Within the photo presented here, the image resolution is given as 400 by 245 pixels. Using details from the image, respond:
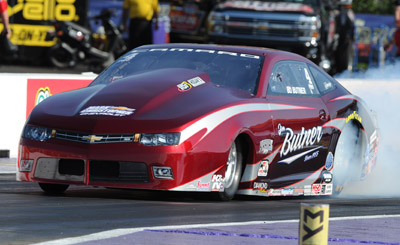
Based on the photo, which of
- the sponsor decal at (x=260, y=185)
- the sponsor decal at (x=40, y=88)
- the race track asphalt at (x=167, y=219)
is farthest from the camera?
the sponsor decal at (x=40, y=88)

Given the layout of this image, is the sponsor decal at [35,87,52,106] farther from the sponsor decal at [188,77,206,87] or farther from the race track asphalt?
the sponsor decal at [188,77,206,87]

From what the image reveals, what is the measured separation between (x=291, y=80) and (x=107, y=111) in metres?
2.10

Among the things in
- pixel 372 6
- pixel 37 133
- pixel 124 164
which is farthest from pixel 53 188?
pixel 372 6

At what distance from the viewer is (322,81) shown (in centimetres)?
1069

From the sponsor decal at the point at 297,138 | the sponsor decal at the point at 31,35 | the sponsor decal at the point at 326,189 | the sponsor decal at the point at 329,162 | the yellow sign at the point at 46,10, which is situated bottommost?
the sponsor decal at the point at 31,35

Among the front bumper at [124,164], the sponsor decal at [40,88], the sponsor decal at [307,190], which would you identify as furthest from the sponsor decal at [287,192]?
the sponsor decal at [40,88]

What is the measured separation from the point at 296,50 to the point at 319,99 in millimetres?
13191

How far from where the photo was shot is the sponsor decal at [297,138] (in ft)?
31.9

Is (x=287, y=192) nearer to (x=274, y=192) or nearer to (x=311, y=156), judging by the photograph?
(x=274, y=192)

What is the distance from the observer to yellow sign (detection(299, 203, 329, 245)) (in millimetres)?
5070

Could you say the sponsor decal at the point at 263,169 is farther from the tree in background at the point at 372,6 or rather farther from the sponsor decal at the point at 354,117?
the tree in background at the point at 372,6

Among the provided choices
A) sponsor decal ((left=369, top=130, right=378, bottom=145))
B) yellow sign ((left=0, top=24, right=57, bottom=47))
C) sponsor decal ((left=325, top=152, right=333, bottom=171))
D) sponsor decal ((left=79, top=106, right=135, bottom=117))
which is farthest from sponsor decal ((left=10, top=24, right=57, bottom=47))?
sponsor decal ((left=79, top=106, right=135, bottom=117))

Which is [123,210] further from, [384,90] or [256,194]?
[384,90]

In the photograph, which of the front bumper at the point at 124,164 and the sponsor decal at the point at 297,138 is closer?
the front bumper at the point at 124,164
